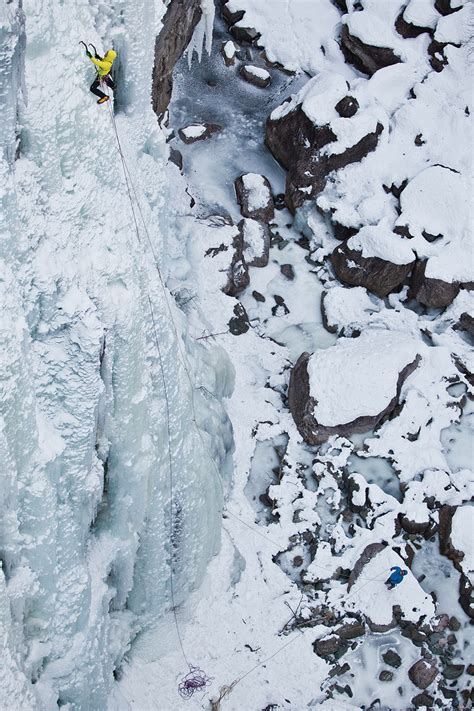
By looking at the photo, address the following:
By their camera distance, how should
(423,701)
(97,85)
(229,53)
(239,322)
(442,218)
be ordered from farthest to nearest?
Result: (229,53), (442,218), (239,322), (423,701), (97,85)

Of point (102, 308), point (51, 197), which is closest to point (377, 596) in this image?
point (102, 308)

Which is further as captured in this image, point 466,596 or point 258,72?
point 258,72

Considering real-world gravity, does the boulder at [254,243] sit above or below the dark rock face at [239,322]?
above

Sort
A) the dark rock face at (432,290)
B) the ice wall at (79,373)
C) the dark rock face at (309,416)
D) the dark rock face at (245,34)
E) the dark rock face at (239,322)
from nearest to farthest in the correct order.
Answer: the ice wall at (79,373)
the dark rock face at (309,416)
the dark rock face at (239,322)
the dark rock face at (432,290)
the dark rock face at (245,34)

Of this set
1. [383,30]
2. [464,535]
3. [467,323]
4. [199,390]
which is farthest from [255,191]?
[464,535]

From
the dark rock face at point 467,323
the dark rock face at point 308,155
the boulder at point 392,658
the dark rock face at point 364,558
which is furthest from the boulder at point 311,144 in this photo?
the boulder at point 392,658

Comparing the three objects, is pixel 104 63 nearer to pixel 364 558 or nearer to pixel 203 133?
pixel 364 558

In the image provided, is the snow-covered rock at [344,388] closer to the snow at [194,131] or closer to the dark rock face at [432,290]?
the dark rock face at [432,290]
